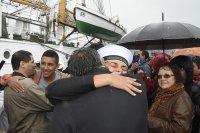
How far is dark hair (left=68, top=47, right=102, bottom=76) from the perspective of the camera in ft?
6.23

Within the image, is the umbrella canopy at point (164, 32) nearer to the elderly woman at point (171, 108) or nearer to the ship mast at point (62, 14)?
the elderly woman at point (171, 108)

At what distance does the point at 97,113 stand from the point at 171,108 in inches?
50.1

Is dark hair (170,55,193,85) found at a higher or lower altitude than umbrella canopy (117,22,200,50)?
lower

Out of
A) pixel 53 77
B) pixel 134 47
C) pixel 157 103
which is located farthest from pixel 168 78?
pixel 134 47

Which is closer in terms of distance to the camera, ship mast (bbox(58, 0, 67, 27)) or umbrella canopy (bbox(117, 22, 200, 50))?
umbrella canopy (bbox(117, 22, 200, 50))

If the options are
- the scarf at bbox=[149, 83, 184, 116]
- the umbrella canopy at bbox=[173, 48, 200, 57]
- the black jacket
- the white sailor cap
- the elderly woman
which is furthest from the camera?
the umbrella canopy at bbox=[173, 48, 200, 57]

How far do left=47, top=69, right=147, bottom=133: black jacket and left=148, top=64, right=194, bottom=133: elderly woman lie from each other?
988 millimetres

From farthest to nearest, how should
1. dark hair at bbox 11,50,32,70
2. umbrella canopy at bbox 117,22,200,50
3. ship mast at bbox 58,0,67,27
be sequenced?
1. ship mast at bbox 58,0,67,27
2. umbrella canopy at bbox 117,22,200,50
3. dark hair at bbox 11,50,32,70

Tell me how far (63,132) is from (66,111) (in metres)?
0.13

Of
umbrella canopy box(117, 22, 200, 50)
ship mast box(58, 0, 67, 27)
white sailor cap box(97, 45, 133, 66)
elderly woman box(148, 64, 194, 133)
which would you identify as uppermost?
ship mast box(58, 0, 67, 27)

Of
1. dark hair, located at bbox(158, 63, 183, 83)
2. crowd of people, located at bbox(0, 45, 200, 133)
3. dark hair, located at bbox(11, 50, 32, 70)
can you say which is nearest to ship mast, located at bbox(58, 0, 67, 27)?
crowd of people, located at bbox(0, 45, 200, 133)

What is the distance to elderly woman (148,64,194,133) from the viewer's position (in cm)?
271

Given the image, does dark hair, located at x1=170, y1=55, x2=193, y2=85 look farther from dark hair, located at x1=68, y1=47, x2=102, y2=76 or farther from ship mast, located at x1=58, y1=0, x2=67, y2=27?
ship mast, located at x1=58, y1=0, x2=67, y2=27

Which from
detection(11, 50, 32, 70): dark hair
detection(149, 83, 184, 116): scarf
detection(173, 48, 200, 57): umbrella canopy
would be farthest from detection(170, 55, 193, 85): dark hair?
detection(173, 48, 200, 57): umbrella canopy
